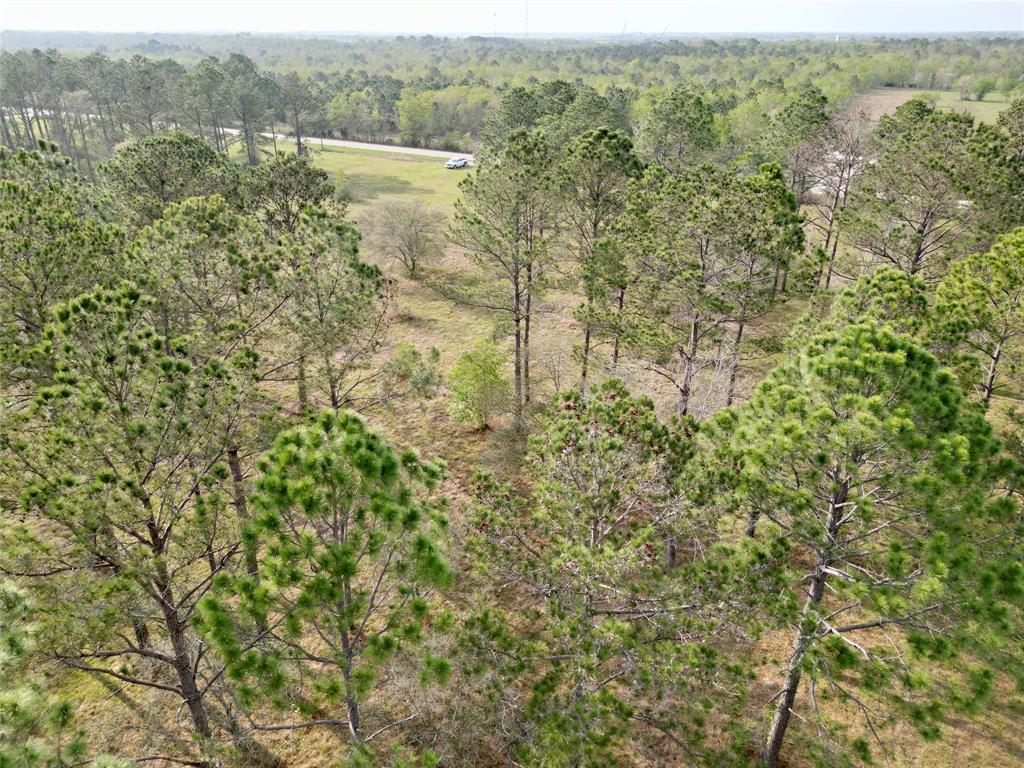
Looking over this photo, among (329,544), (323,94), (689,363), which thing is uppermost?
(323,94)

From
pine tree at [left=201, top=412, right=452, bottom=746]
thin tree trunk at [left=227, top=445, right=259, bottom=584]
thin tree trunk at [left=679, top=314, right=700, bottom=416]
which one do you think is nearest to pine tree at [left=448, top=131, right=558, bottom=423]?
thin tree trunk at [left=679, top=314, right=700, bottom=416]

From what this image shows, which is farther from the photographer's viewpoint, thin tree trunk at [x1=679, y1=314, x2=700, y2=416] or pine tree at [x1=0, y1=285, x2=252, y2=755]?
thin tree trunk at [x1=679, y1=314, x2=700, y2=416]

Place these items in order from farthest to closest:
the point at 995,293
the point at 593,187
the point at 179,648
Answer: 1. the point at 593,187
2. the point at 995,293
3. the point at 179,648

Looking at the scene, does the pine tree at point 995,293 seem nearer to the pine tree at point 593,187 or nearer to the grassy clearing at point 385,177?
the pine tree at point 593,187

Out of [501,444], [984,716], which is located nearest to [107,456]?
[501,444]

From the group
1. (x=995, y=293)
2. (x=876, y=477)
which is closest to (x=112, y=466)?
(x=876, y=477)

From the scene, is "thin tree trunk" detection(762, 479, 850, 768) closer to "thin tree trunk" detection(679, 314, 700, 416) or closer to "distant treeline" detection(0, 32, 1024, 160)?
"thin tree trunk" detection(679, 314, 700, 416)

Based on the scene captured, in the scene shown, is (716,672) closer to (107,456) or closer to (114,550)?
(114,550)

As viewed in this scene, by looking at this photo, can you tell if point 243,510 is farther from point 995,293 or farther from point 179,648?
point 995,293
